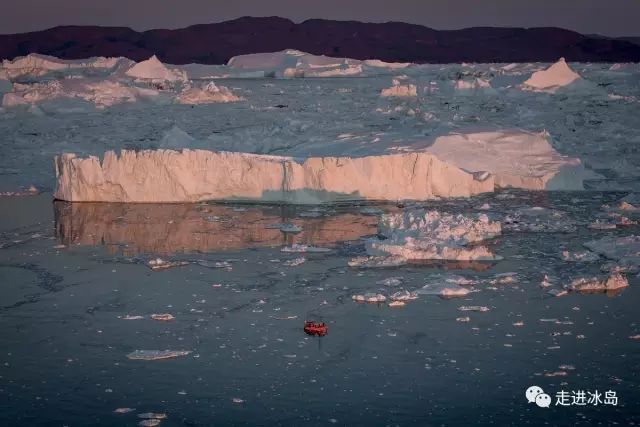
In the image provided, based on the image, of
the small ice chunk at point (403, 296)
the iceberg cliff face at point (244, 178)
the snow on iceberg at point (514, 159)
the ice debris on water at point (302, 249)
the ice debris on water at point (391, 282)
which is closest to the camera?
the small ice chunk at point (403, 296)

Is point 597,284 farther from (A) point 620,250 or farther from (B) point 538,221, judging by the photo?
(B) point 538,221

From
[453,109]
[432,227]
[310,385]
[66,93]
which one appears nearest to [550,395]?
[310,385]

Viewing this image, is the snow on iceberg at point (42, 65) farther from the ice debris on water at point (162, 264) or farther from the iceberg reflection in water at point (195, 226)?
the ice debris on water at point (162, 264)

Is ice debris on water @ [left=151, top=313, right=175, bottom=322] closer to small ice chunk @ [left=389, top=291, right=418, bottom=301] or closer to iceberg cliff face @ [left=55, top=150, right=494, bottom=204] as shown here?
small ice chunk @ [left=389, top=291, right=418, bottom=301]

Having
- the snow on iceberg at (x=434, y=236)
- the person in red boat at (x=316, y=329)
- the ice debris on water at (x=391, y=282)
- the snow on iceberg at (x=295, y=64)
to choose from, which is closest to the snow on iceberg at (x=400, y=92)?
the snow on iceberg at (x=295, y=64)

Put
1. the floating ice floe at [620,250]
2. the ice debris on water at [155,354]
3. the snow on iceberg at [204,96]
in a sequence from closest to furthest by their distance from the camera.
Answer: the ice debris on water at [155,354], the floating ice floe at [620,250], the snow on iceberg at [204,96]

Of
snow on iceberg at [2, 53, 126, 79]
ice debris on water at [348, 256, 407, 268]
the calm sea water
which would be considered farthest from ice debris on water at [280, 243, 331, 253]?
snow on iceberg at [2, 53, 126, 79]
